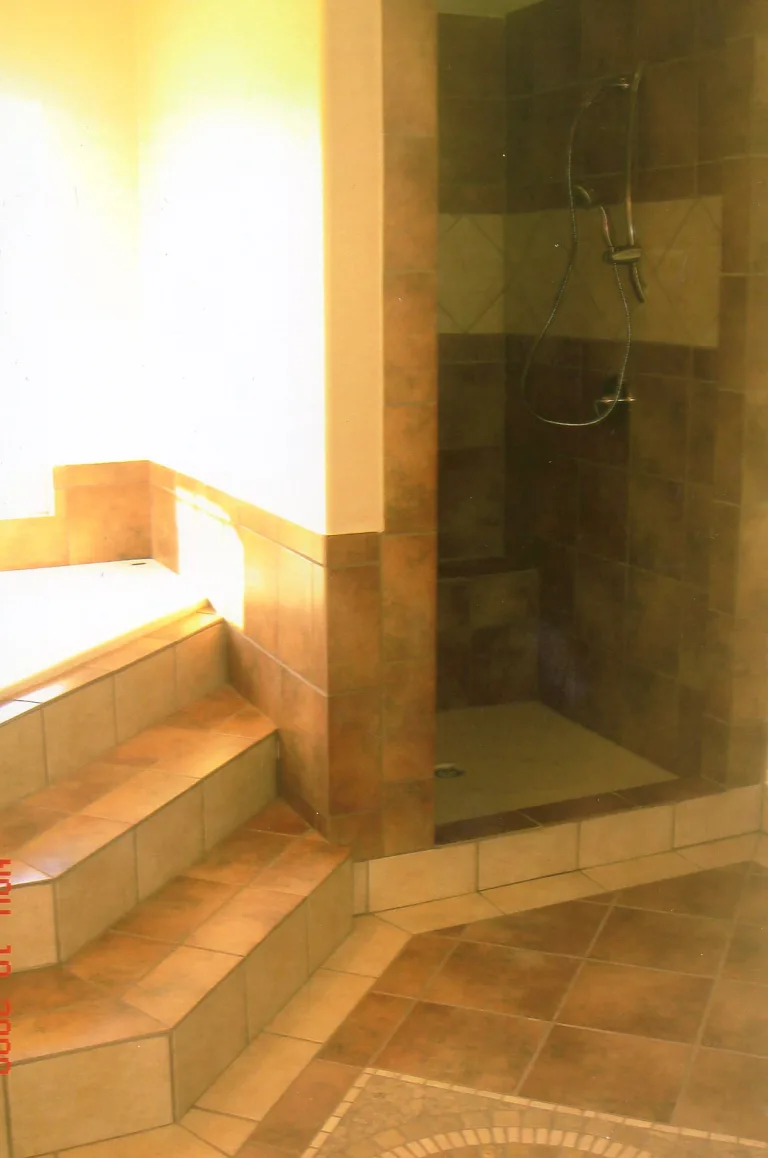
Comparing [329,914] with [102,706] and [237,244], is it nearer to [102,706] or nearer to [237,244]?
[102,706]

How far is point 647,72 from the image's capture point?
3.51m

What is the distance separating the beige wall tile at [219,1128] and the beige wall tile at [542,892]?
0.95 meters

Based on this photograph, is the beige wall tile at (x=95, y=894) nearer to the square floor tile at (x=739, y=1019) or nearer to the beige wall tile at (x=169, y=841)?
the beige wall tile at (x=169, y=841)

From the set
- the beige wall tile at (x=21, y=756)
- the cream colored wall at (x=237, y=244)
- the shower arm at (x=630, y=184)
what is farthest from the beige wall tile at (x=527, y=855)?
the shower arm at (x=630, y=184)

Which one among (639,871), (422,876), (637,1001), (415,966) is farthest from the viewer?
(639,871)

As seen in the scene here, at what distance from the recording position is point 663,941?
2.94 m

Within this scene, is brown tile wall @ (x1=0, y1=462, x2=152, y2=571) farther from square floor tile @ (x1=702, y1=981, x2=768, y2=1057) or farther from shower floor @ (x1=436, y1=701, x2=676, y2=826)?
square floor tile @ (x1=702, y1=981, x2=768, y2=1057)

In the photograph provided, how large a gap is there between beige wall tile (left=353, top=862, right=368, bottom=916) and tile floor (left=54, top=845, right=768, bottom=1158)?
3 centimetres

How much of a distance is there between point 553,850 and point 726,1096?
914mm

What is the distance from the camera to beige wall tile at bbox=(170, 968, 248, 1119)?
229cm

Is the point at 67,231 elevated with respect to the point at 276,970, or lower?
elevated

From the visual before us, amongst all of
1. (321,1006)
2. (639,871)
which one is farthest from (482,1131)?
(639,871)

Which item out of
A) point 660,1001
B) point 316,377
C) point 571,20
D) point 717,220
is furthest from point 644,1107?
point 571,20

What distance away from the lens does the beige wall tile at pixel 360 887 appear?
2979 mm
